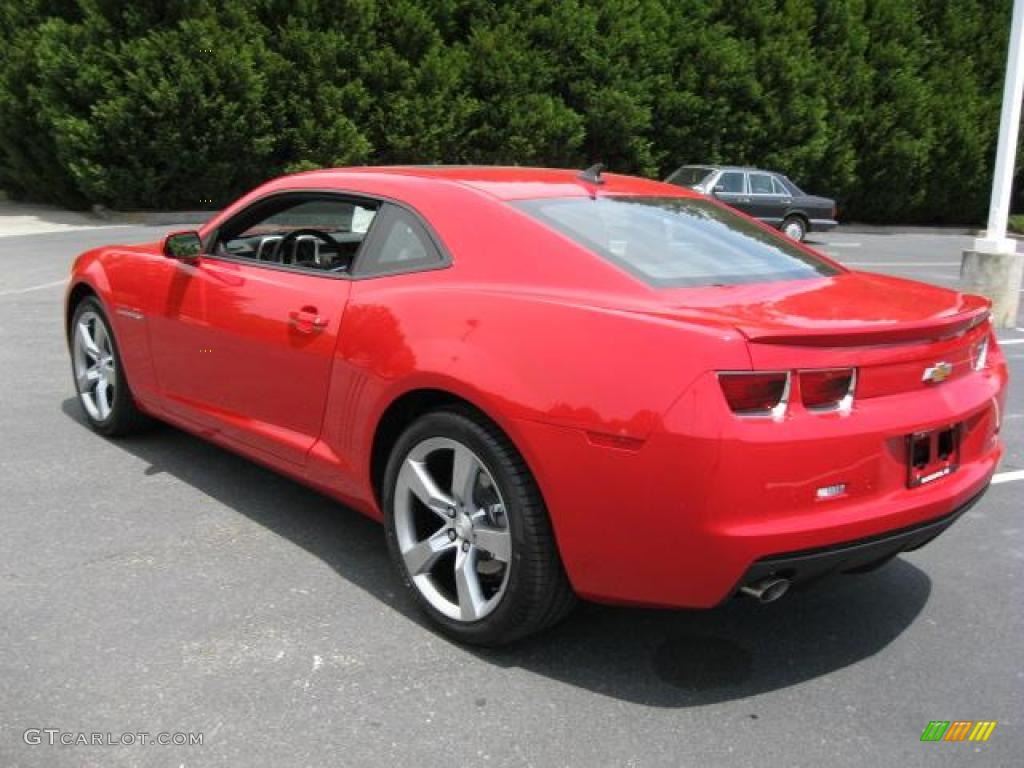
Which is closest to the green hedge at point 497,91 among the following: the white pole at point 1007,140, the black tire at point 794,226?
the black tire at point 794,226

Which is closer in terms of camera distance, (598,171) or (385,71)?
(598,171)

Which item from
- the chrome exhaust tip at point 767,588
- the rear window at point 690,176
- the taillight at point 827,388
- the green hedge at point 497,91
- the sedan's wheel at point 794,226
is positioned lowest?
the sedan's wheel at point 794,226

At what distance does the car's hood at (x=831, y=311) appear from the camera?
265 cm

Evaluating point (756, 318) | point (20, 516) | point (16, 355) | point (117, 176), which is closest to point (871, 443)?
point (756, 318)

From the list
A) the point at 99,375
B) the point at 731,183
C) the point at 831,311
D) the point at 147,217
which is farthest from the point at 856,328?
the point at 147,217

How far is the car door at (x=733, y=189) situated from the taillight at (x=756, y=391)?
16655 millimetres

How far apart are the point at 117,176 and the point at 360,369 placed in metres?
17.7

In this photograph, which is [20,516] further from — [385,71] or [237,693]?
[385,71]

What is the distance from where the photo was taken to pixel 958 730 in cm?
274

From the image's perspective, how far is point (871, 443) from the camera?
2666 millimetres

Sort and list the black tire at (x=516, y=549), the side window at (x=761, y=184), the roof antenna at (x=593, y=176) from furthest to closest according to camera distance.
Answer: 1. the side window at (x=761, y=184)
2. the roof antenna at (x=593, y=176)
3. the black tire at (x=516, y=549)

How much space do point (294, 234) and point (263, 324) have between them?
987 millimetres

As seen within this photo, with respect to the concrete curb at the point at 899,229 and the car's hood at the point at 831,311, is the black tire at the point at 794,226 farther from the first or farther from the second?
the car's hood at the point at 831,311

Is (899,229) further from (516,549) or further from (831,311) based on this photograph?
(516,549)
